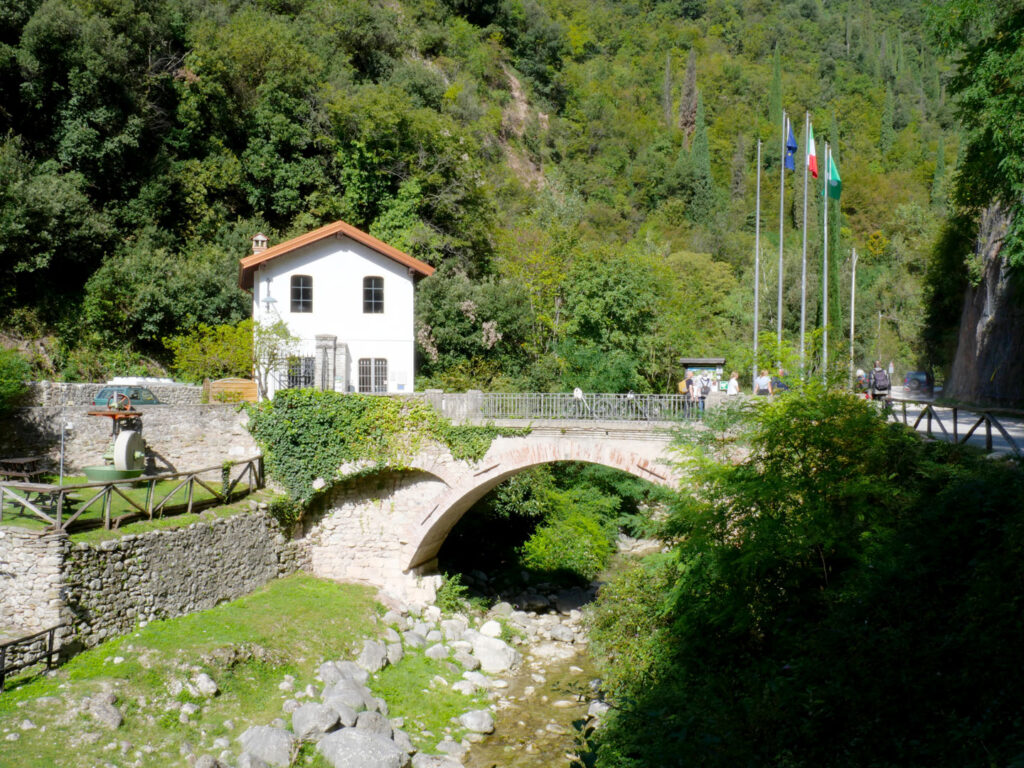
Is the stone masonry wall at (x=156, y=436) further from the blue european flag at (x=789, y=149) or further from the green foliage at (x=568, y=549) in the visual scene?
the blue european flag at (x=789, y=149)

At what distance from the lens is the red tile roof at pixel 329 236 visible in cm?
2302

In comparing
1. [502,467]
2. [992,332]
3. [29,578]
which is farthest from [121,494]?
[992,332]

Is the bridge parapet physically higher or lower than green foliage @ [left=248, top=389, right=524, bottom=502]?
higher

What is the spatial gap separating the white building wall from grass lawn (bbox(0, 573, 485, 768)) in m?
7.20

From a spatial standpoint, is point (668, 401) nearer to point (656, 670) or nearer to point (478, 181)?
point (656, 670)

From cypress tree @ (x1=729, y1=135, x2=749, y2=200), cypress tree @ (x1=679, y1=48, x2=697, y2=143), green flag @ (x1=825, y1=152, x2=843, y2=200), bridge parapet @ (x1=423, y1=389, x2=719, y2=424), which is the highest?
cypress tree @ (x1=679, y1=48, x2=697, y2=143)

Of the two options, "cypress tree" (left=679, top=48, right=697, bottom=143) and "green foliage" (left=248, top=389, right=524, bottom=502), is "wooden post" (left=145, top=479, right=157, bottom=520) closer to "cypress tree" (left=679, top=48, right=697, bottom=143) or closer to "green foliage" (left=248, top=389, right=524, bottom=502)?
"green foliage" (left=248, top=389, right=524, bottom=502)

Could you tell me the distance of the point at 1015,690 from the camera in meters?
7.73

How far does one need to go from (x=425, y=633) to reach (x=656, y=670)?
722 centimetres

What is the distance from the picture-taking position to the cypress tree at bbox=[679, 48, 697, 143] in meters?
85.0

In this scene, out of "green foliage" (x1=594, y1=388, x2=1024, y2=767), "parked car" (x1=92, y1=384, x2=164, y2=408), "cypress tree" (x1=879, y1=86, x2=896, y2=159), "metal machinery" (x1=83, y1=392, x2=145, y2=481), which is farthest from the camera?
"cypress tree" (x1=879, y1=86, x2=896, y2=159)

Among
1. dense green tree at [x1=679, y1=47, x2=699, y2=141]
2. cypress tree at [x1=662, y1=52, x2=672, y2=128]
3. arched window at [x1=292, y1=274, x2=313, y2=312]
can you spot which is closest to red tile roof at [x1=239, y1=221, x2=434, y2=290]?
arched window at [x1=292, y1=274, x2=313, y2=312]

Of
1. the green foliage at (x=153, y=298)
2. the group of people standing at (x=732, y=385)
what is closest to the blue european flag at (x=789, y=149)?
the group of people standing at (x=732, y=385)

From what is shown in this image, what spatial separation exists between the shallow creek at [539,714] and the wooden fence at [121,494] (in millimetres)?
7832
